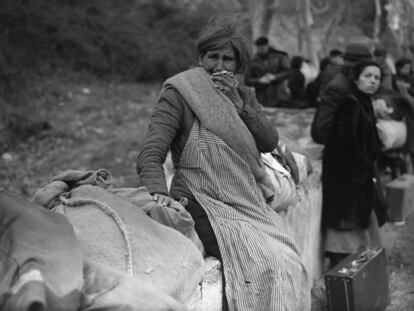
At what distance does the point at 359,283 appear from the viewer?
405 cm

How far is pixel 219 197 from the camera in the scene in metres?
3.19

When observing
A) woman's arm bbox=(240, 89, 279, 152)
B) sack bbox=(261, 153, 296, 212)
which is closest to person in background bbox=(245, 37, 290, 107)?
sack bbox=(261, 153, 296, 212)

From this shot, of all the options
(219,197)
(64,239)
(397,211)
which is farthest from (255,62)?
(64,239)

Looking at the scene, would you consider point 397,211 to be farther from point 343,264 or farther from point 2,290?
point 2,290

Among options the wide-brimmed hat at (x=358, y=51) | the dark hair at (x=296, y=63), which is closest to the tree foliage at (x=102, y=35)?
the dark hair at (x=296, y=63)

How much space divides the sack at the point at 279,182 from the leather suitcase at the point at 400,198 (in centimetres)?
242

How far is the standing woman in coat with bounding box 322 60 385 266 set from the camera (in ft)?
15.2

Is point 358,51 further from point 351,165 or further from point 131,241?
point 131,241

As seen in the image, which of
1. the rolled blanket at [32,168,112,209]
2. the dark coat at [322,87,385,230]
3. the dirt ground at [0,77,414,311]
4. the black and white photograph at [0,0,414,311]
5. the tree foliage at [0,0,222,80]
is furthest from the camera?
the tree foliage at [0,0,222,80]

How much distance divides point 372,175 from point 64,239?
3082 millimetres

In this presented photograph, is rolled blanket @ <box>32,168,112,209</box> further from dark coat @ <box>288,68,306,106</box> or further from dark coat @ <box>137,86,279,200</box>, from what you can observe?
dark coat @ <box>288,68,306,106</box>

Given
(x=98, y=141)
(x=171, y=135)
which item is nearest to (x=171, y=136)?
(x=171, y=135)

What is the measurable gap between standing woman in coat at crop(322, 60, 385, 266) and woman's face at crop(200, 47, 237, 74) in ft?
5.10

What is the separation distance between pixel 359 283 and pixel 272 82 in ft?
19.3
